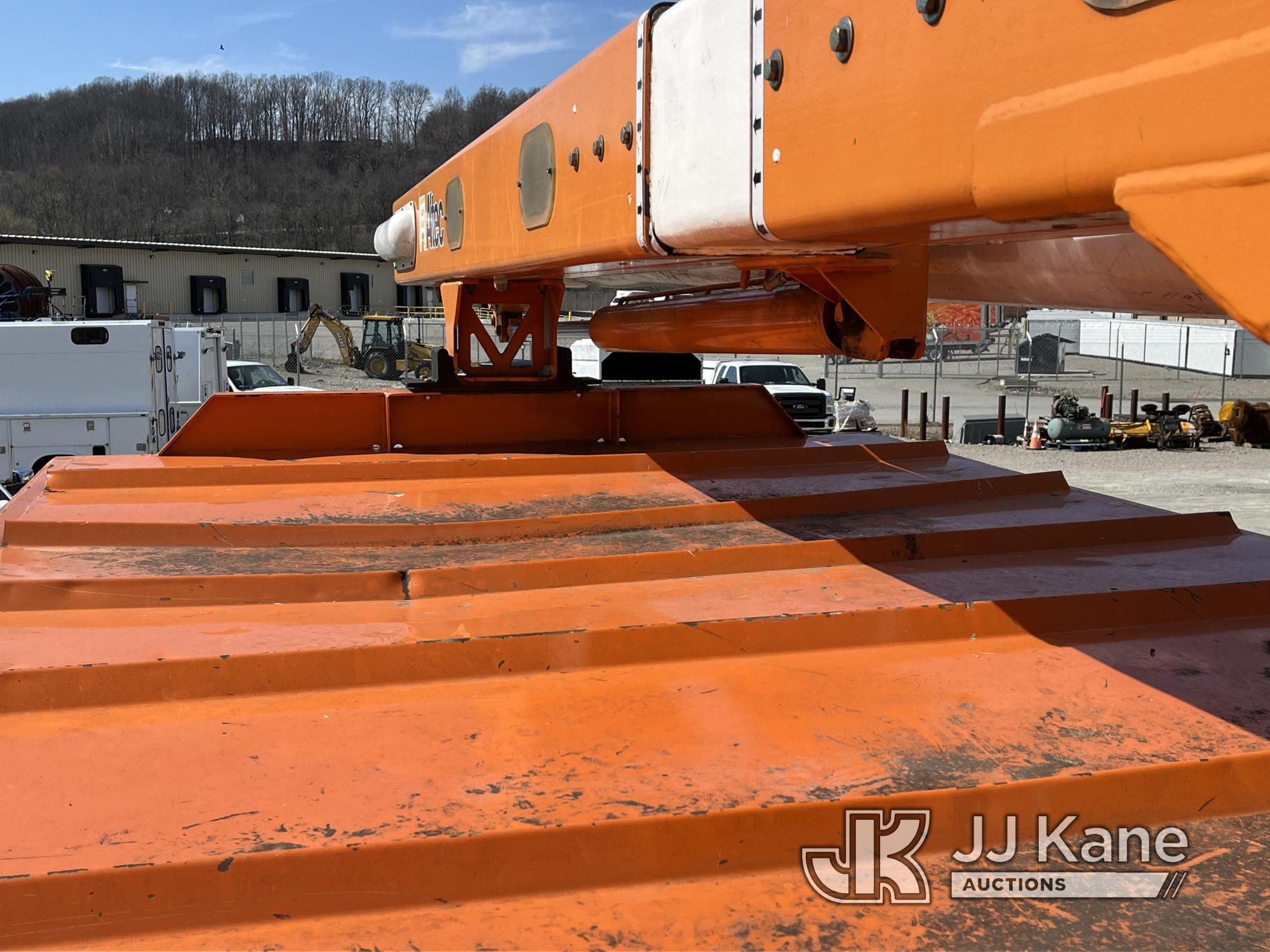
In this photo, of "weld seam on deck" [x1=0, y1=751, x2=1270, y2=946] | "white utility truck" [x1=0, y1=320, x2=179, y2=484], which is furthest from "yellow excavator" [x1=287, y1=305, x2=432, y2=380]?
"weld seam on deck" [x1=0, y1=751, x2=1270, y2=946]

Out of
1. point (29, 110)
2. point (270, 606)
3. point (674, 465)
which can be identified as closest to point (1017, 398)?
point (674, 465)

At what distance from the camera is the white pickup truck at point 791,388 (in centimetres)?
1873

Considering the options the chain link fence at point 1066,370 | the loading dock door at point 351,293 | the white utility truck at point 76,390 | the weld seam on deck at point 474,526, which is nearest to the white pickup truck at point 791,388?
the chain link fence at point 1066,370

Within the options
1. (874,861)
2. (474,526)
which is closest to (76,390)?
(474,526)

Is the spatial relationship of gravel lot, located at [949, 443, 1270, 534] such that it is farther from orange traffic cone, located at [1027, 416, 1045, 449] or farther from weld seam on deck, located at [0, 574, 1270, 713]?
weld seam on deck, located at [0, 574, 1270, 713]

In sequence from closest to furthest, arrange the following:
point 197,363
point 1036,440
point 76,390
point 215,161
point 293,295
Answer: point 76,390, point 197,363, point 1036,440, point 293,295, point 215,161

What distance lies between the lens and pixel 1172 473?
628 inches

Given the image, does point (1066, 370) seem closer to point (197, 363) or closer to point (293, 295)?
point (197, 363)

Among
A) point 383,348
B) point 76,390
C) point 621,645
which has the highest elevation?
point 383,348

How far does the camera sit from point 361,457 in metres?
4.94

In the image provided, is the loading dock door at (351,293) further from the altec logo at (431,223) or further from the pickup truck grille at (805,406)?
the altec logo at (431,223)

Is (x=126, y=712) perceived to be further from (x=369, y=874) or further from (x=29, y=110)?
(x=29, y=110)

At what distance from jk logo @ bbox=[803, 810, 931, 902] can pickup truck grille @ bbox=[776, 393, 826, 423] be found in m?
16.9

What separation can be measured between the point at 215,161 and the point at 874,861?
Result: 121m
